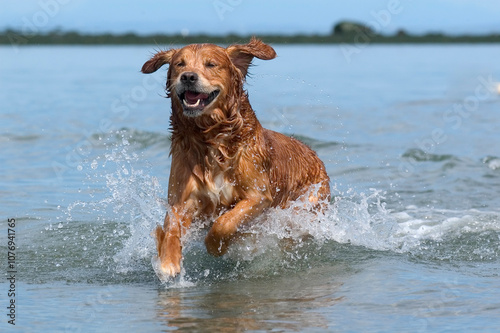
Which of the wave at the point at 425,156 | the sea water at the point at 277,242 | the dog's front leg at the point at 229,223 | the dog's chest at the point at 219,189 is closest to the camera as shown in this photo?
the sea water at the point at 277,242

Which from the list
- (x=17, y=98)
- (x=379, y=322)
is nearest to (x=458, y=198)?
(x=379, y=322)

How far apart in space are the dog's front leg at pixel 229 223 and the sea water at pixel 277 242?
0.30 meters

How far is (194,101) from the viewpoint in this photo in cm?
742

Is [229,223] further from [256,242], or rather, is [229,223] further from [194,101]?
[194,101]

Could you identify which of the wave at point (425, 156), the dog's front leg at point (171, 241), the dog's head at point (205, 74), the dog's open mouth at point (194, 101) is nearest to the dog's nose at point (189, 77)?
the dog's head at point (205, 74)

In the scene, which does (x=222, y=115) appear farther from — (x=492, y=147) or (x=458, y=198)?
(x=492, y=147)

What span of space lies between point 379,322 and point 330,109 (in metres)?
16.2

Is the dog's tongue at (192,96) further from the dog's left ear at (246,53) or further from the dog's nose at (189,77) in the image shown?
the dog's left ear at (246,53)

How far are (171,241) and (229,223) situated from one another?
1.66 feet

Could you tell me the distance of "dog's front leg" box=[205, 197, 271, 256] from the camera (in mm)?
7504

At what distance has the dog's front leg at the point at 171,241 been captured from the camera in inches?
287

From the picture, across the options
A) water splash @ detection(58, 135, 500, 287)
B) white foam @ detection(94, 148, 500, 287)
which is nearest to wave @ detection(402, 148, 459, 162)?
white foam @ detection(94, 148, 500, 287)

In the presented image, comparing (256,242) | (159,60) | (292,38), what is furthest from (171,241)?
(292,38)

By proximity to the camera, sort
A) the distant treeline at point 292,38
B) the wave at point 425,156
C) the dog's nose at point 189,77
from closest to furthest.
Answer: the dog's nose at point 189,77 → the wave at point 425,156 → the distant treeline at point 292,38
